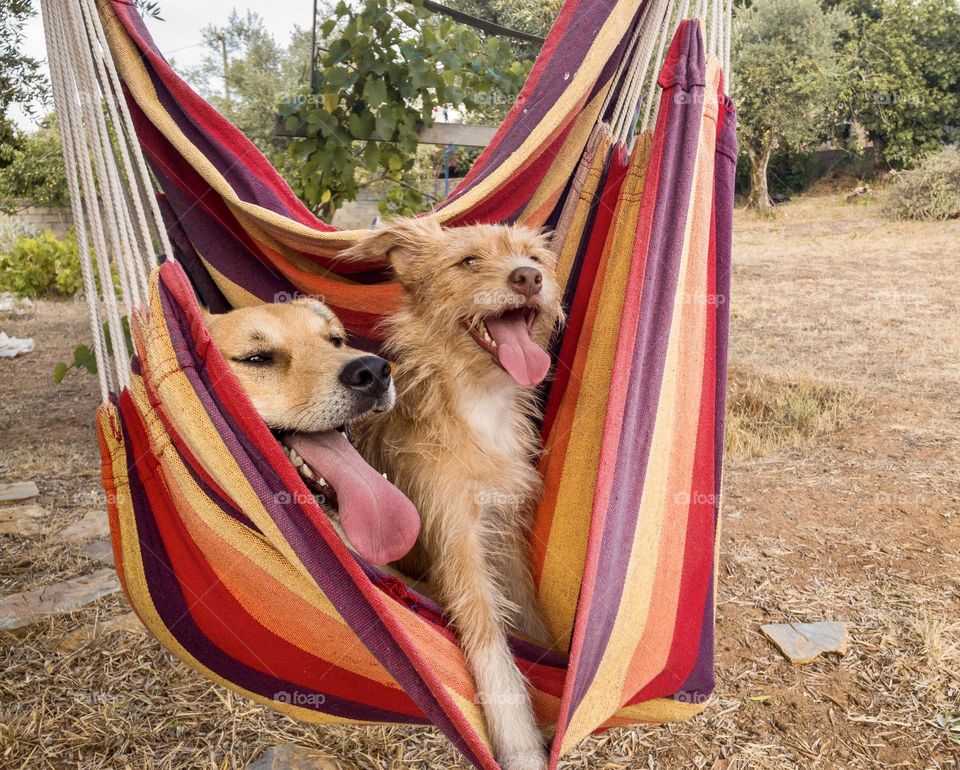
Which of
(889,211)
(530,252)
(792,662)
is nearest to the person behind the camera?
(530,252)

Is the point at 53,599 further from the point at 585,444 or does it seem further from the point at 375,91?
the point at 375,91

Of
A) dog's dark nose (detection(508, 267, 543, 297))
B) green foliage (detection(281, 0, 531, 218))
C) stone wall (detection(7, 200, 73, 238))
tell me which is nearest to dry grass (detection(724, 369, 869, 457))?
green foliage (detection(281, 0, 531, 218))

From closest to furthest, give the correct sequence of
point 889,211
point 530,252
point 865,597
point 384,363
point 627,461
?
point 627,461, point 384,363, point 530,252, point 865,597, point 889,211

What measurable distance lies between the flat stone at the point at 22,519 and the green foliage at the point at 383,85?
7.27ft

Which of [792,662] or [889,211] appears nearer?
[792,662]

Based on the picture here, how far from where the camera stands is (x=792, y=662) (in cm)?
255

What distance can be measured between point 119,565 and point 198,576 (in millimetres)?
198

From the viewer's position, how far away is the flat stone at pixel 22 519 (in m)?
3.60

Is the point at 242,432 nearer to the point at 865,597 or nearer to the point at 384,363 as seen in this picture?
the point at 384,363

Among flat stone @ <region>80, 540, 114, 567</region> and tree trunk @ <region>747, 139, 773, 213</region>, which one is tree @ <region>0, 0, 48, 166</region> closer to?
flat stone @ <region>80, 540, 114, 567</region>

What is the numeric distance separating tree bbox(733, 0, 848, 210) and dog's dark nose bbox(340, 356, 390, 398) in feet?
57.6

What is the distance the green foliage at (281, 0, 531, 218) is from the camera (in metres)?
4.16

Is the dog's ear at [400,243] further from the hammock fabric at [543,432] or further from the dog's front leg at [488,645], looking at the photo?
the dog's front leg at [488,645]

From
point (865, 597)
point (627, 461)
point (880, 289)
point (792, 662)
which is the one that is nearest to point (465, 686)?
point (627, 461)
